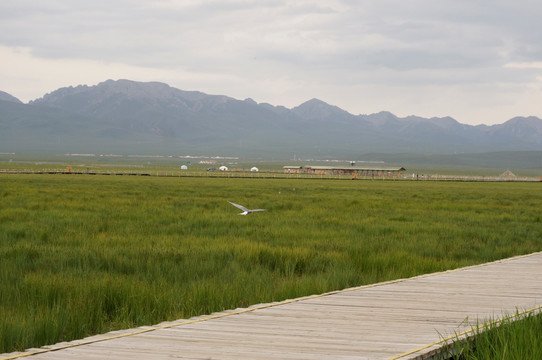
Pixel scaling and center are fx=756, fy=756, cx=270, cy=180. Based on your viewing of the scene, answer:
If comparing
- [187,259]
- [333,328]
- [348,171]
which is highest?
[333,328]

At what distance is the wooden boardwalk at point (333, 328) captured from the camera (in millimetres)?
6406

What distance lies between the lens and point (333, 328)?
7.51m

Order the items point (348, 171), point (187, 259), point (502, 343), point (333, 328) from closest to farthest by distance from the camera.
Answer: point (502, 343) < point (333, 328) < point (187, 259) < point (348, 171)

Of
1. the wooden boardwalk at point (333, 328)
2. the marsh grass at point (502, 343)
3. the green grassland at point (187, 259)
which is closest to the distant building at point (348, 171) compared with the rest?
the green grassland at point (187, 259)

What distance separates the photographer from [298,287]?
1075 cm

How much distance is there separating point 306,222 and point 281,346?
17269 mm

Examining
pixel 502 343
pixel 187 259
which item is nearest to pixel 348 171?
pixel 187 259

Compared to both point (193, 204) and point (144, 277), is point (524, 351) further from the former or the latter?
point (193, 204)

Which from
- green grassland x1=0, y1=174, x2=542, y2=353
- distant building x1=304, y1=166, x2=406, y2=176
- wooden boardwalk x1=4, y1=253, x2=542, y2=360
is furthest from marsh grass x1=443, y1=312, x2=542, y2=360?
distant building x1=304, y1=166, x2=406, y2=176

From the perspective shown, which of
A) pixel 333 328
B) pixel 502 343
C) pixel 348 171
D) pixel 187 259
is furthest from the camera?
pixel 348 171

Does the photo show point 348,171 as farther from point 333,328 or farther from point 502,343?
point 502,343

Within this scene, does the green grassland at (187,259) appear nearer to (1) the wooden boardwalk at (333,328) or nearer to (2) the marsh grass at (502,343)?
(1) the wooden boardwalk at (333,328)

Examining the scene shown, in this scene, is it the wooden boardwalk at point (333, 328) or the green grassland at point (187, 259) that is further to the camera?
the green grassland at point (187, 259)

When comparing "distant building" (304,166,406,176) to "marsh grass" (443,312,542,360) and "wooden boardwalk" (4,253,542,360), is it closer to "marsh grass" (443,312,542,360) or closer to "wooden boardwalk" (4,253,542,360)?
"wooden boardwalk" (4,253,542,360)
